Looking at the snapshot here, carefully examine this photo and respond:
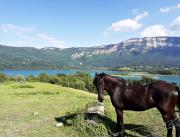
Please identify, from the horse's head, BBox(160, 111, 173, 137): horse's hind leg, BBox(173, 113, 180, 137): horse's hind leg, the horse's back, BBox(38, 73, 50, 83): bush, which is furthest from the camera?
BBox(38, 73, 50, 83): bush

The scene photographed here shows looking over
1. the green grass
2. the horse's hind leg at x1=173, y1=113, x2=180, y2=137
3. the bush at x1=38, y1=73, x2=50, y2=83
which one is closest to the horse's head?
the green grass

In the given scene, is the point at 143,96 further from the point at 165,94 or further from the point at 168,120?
the point at 168,120

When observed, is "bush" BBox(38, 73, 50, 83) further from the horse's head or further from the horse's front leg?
the horse's head

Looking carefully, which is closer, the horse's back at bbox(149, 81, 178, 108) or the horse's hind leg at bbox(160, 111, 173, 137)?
the horse's back at bbox(149, 81, 178, 108)

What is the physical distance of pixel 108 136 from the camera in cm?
1202

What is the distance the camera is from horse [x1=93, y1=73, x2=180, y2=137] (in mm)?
10648

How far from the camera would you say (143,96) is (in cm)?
1113

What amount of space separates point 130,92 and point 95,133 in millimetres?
2300

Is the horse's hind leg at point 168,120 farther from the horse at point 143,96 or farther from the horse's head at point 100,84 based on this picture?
the horse's head at point 100,84

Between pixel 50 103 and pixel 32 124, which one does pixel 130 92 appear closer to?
pixel 32 124

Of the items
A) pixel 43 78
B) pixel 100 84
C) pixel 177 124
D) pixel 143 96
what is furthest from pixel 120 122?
pixel 43 78

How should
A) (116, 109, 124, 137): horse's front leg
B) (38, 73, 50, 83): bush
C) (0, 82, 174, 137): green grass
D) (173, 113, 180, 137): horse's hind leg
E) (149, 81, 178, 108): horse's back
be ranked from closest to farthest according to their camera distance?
1. (149, 81, 178, 108): horse's back
2. (173, 113, 180, 137): horse's hind leg
3. (116, 109, 124, 137): horse's front leg
4. (0, 82, 174, 137): green grass
5. (38, 73, 50, 83): bush

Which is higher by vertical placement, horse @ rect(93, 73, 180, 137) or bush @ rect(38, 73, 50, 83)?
horse @ rect(93, 73, 180, 137)

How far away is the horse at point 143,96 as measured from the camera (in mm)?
10648
